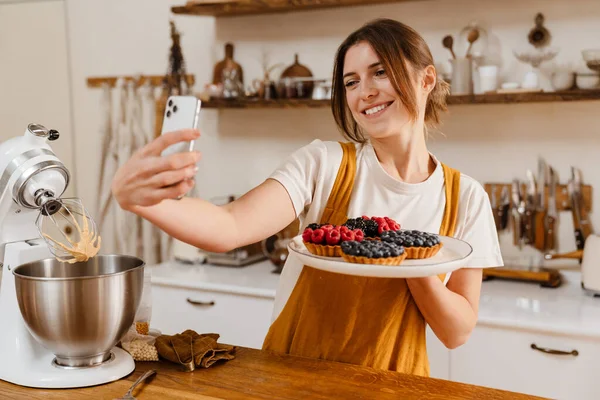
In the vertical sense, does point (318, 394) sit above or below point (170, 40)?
below

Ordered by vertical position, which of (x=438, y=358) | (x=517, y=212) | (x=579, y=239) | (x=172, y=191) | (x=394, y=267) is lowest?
(x=438, y=358)

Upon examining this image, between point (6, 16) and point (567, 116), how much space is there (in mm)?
3270

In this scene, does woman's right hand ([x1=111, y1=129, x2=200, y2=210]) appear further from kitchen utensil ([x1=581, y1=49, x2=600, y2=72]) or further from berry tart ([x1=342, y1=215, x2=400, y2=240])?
kitchen utensil ([x1=581, y1=49, x2=600, y2=72])

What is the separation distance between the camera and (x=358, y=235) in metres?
1.42

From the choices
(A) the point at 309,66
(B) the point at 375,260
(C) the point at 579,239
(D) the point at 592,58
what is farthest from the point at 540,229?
(B) the point at 375,260

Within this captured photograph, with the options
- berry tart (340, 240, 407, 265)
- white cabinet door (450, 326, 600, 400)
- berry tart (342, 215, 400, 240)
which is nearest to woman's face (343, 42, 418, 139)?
berry tart (342, 215, 400, 240)

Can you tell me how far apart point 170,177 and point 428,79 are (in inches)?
32.7

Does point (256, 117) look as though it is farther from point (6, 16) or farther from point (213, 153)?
point (6, 16)

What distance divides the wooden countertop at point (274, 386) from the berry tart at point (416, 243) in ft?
0.82

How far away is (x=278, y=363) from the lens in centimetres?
141

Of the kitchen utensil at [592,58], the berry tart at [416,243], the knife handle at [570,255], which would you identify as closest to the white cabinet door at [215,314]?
the knife handle at [570,255]

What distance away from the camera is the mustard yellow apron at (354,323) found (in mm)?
1543

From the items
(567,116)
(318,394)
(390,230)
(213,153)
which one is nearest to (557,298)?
(567,116)

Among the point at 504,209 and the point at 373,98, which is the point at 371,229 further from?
the point at 504,209
